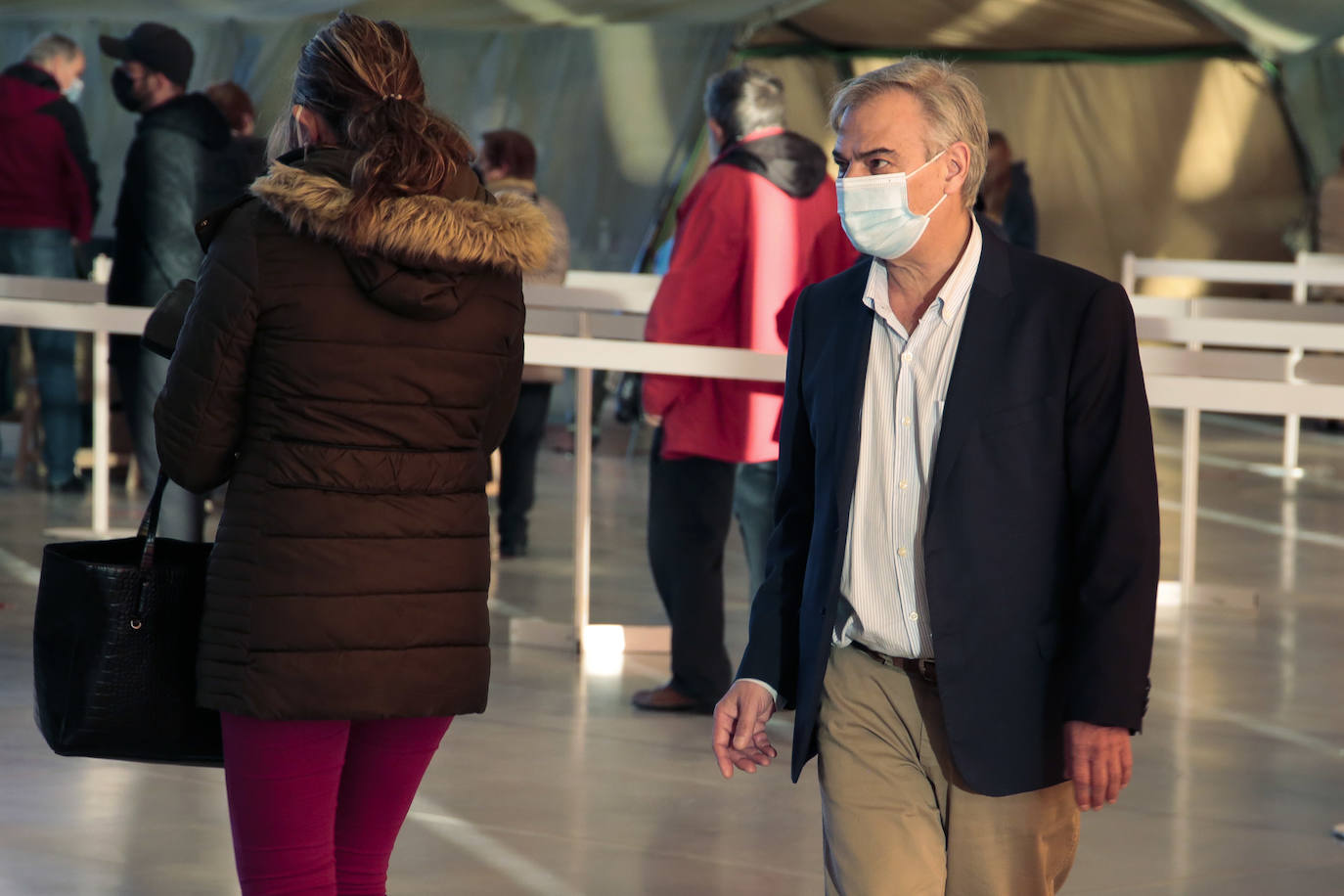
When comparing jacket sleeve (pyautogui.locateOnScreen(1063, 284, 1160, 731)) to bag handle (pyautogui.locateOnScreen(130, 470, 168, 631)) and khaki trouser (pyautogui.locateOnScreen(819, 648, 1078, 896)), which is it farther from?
bag handle (pyautogui.locateOnScreen(130, 470, 168, 631))

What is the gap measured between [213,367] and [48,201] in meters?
6.56

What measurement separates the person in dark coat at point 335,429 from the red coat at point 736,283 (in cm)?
231

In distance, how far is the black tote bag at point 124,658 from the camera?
238 centimetres

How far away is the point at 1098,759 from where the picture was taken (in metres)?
2.05

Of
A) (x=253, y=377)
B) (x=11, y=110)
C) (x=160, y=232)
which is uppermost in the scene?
(x=11, y=110)

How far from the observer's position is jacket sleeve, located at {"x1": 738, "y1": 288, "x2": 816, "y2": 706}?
7.61ft

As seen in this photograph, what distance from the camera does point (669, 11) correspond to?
11.2 meters

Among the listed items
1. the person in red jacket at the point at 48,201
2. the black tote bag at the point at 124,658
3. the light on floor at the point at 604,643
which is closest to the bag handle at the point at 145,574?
the black tote bag at the point at 124,658

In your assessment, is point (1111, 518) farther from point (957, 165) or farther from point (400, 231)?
point (400, 231)

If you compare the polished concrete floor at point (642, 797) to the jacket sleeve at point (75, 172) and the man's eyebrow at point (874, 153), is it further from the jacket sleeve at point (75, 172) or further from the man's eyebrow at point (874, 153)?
the jacket sleeve at point (75, 172)

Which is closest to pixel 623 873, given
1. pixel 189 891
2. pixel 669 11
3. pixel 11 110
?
pixel 189 891

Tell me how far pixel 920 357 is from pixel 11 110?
7.02 metres

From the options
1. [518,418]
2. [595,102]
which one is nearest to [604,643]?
[518,418]

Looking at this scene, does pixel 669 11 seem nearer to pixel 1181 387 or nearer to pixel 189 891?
pixel 1181 387
